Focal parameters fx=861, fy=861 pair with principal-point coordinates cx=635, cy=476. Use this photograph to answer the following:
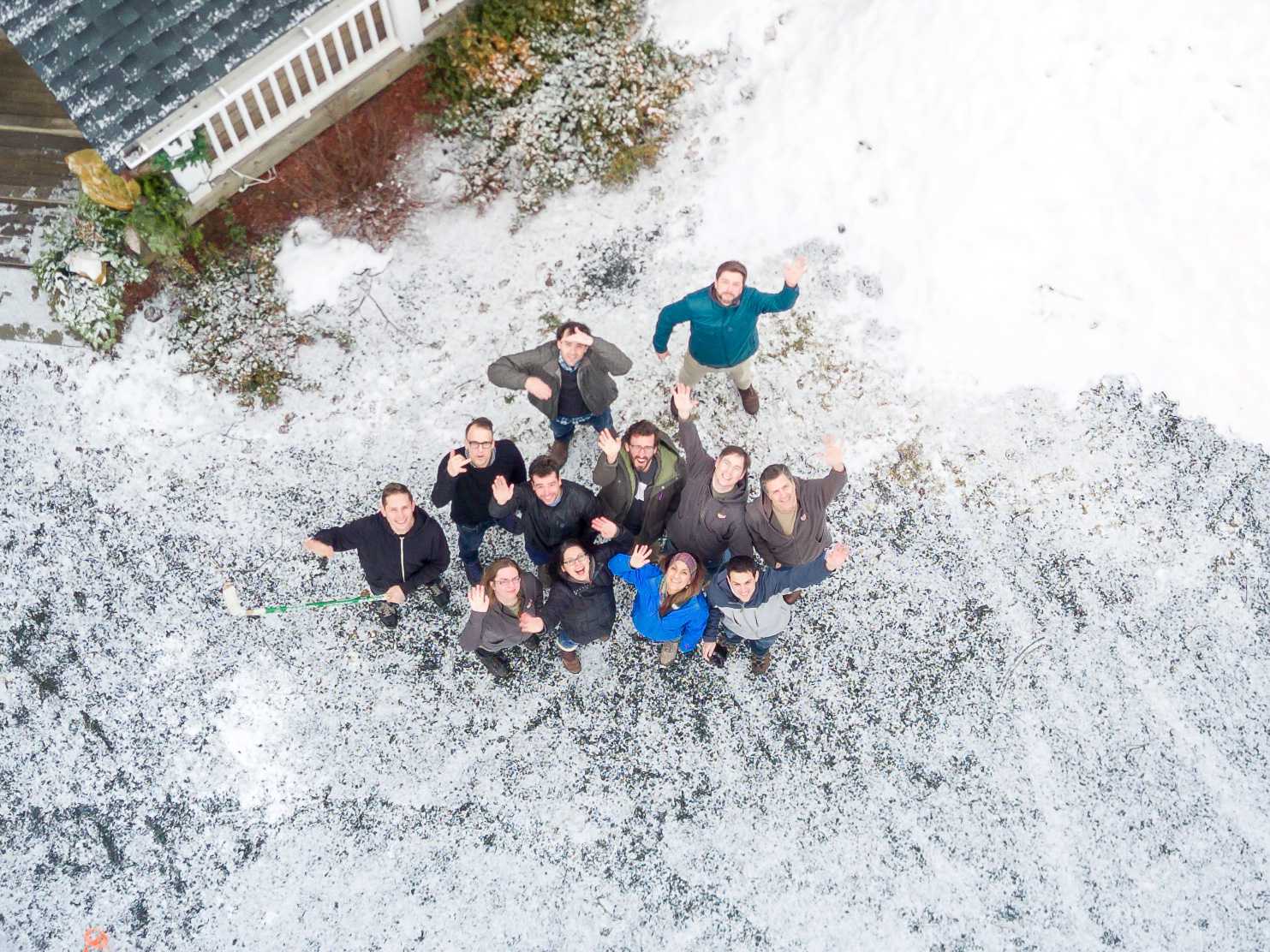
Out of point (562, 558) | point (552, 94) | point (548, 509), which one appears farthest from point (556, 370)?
point (552, 94)

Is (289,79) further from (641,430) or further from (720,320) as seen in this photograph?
(641,430)

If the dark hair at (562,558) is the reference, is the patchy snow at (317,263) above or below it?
above

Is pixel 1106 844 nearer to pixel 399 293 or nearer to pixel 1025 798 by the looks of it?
pixel 1025 798

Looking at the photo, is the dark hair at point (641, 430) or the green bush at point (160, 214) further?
the green bush at point (160, 214)

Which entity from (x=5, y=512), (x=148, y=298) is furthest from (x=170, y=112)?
(x=5, y=512)

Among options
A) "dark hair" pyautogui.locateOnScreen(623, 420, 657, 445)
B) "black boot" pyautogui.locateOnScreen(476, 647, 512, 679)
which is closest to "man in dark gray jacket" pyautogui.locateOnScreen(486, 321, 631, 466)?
"dark hair" pyautogui.locateOnScreen(623, 420, 657, 445)

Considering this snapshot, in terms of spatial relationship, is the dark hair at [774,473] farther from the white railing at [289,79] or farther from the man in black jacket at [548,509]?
the white railing at [289,79]

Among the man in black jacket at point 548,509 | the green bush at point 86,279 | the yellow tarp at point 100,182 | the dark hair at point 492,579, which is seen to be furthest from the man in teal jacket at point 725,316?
the green bush at point 86,279
